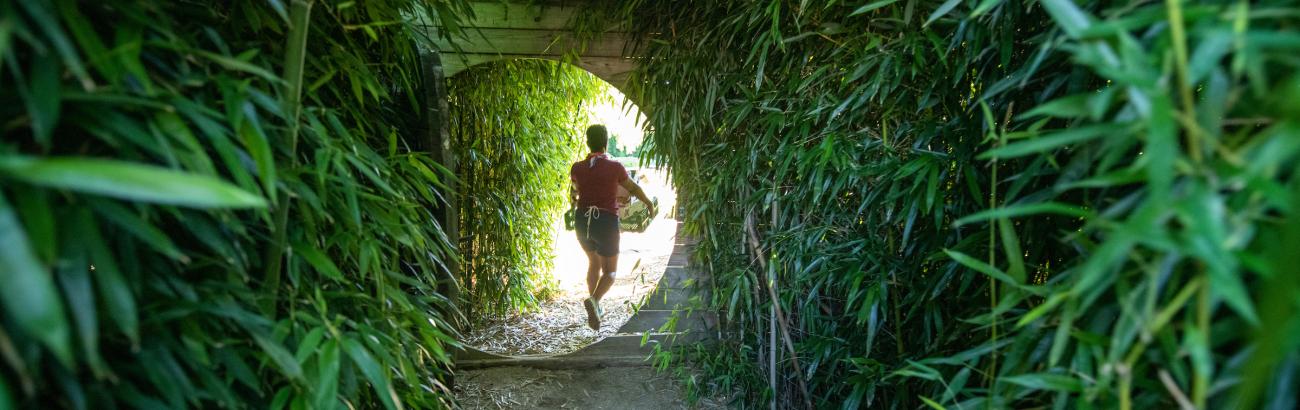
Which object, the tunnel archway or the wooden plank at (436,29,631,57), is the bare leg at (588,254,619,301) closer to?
the tunnel archway

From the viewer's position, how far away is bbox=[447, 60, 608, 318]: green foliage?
145 inches

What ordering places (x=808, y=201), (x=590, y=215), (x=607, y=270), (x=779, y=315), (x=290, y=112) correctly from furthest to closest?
(x=607, y=270), (x=590, y=215), (x=779, y=315), (x=808, y=201), (x=290, y=112)

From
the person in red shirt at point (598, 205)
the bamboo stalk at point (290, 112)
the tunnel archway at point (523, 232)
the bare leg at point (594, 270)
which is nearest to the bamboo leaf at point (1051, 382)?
the bamboo stalk at point (290, 112)

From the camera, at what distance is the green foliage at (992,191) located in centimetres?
50

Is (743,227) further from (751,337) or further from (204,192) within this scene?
(204,192)

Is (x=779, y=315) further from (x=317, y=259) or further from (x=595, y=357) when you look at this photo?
(x=595, y=357)

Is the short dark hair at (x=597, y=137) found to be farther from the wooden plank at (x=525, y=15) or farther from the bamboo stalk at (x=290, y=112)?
the bamboo stalk at (x=290, y=112)

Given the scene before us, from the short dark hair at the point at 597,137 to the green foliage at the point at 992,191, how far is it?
806 millimetres

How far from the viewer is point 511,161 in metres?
4.05

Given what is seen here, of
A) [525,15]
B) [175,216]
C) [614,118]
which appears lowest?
[175,216]

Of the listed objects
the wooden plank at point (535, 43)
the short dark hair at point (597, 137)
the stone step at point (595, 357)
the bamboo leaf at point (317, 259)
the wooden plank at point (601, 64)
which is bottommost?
the stone step at point (595, 357)

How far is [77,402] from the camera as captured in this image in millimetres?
574

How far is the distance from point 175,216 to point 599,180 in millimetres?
2977

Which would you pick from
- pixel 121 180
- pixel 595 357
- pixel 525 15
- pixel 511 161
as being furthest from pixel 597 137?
pixel 121 180
